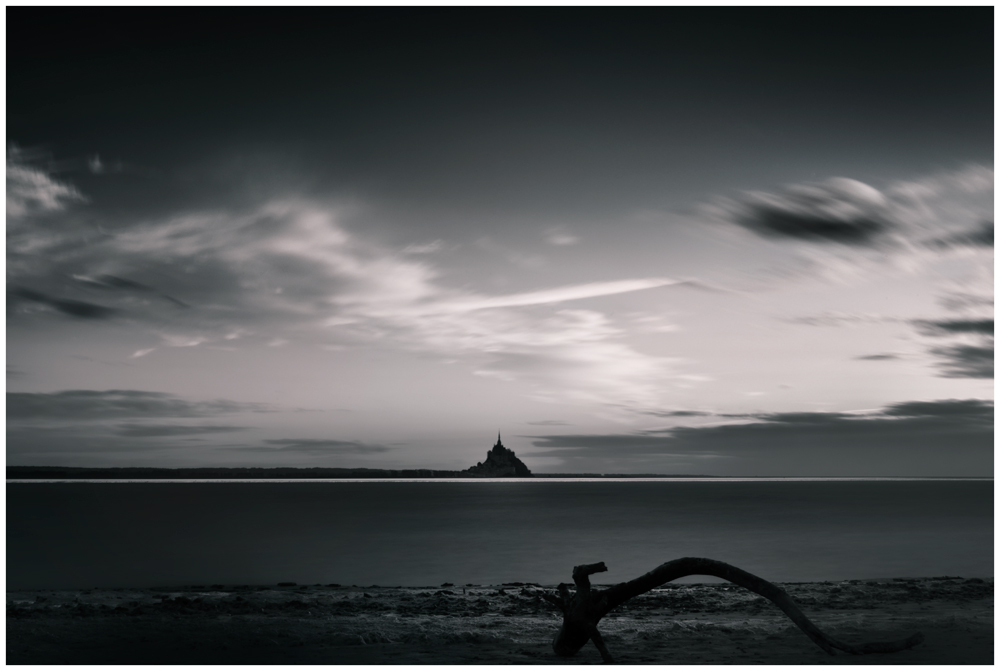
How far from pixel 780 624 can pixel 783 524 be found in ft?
137

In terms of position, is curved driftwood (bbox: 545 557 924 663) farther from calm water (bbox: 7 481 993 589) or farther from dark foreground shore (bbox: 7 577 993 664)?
calm water (bbox: 7 481 993 589)

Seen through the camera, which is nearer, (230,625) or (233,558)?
(230,625)

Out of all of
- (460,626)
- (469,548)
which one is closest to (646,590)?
(460,626)

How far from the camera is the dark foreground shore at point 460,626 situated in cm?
820

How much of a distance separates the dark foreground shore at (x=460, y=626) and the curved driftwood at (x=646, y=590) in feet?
0.51

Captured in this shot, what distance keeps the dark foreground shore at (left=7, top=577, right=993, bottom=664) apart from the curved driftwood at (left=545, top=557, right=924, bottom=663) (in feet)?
0.51

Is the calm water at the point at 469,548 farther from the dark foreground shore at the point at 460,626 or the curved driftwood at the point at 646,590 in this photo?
the curved driftwood at the point at 646,590

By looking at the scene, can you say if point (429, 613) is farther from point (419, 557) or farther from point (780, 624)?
point (419, 557)

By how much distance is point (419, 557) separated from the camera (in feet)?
96.2

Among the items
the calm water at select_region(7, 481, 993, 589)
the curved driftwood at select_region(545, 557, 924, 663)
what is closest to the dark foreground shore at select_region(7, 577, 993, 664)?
the curved driftwood at select_region(545, 557, 924, 663)

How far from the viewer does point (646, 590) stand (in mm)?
8023

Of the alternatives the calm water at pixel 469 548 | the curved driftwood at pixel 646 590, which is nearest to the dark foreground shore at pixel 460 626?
the curved driftwood at pixel 646 590

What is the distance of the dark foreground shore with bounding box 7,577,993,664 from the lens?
323 inches

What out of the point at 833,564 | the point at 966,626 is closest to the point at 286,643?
the point at 966,626
